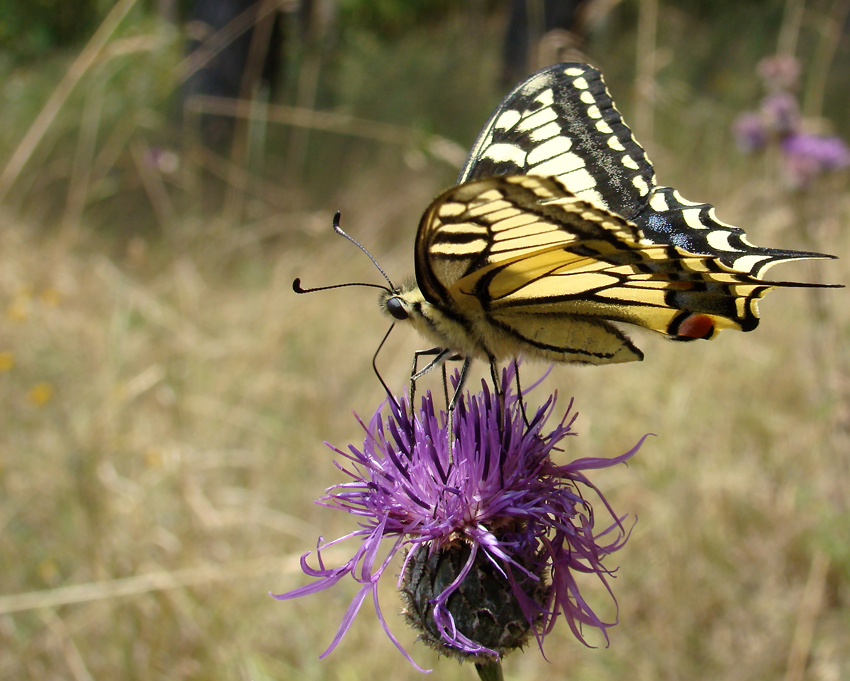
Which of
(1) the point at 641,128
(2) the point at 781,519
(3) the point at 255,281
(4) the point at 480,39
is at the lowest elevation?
(3) the point at 255,281

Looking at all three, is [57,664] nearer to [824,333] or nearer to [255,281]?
[824,333]

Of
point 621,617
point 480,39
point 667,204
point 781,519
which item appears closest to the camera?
point 667,204

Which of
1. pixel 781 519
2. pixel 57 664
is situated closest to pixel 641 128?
pixel 781 519

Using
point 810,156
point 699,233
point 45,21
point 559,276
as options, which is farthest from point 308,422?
point 45,21

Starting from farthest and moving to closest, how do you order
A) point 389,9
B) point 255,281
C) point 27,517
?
1. point 389,9
2. point 255,281
3. point 27,517

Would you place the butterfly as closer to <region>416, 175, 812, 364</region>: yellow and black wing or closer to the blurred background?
<region>416, 175, 812, 364</region>: yellow and black wing

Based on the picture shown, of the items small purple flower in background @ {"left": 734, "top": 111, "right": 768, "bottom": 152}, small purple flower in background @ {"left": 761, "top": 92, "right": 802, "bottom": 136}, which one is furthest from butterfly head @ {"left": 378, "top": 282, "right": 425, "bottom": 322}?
small purple flower in background @ {"left": 734, "top": 111, "right": 768, "bottom": 152}

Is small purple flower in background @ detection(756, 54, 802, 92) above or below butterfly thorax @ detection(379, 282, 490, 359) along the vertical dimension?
above
